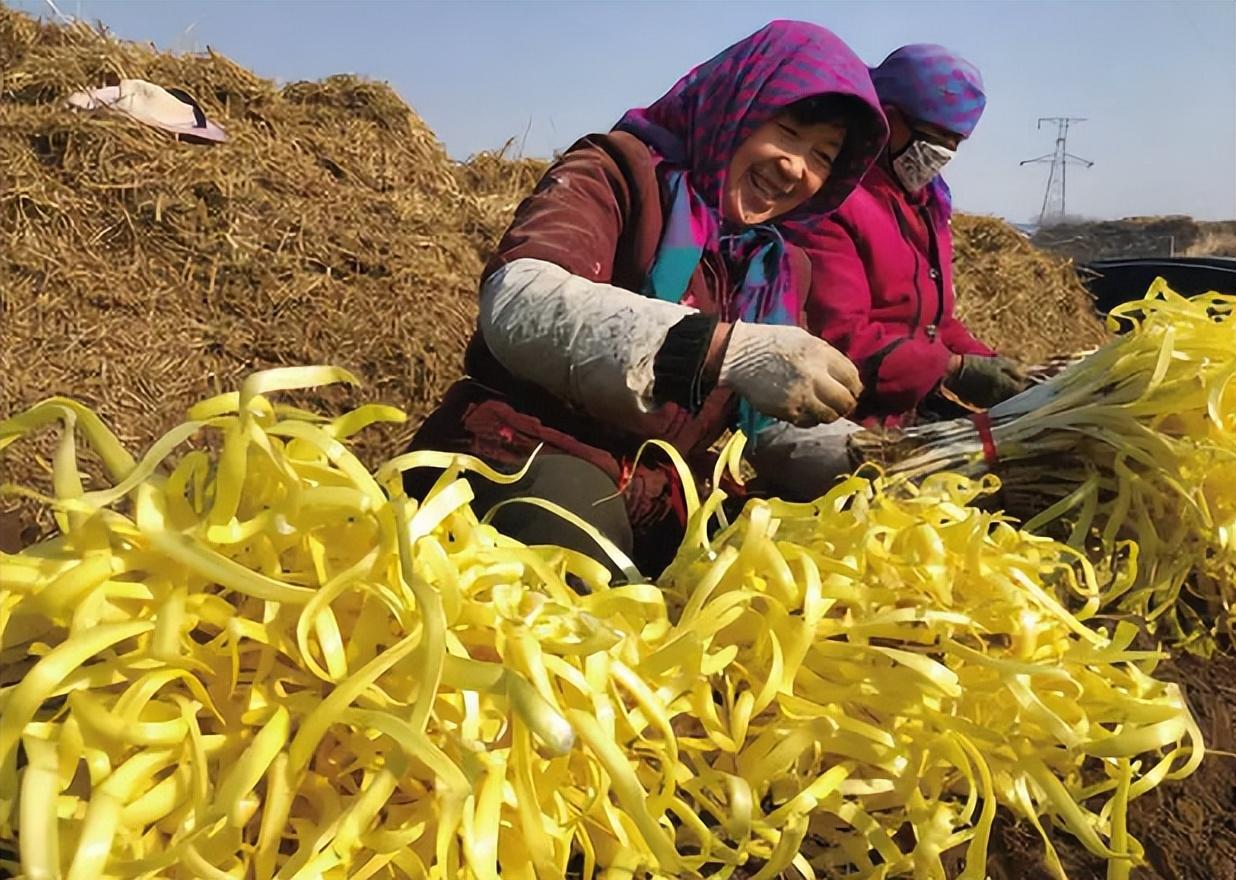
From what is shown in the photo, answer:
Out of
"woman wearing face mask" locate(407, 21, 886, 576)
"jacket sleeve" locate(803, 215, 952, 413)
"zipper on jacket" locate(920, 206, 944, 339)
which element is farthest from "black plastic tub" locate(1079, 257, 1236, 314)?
"woman wearing face mask" locate(407, 21, 886, 576)

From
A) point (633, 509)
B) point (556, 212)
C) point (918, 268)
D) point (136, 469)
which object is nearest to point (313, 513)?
point (136, 469)

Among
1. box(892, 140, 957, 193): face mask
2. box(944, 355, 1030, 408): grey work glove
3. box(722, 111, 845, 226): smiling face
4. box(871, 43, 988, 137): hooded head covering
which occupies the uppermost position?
box(871, 43, 988, 137): hooded head covering

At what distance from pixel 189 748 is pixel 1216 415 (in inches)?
47.1

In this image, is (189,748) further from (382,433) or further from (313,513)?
(382,433)

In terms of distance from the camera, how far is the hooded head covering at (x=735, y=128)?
152 centimetres

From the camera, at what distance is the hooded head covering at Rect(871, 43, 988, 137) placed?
8.12 feet

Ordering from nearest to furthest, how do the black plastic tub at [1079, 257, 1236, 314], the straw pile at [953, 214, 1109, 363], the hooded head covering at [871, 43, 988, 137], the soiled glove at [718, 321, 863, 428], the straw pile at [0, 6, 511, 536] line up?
the soiled glove at [718, 321, 863, 428]
the hooded head covering at [871, 43, 988, 137]
the straw pile at [0, 6, 511, 536]
the black plastic tub at [1079, 257, 1236, 314]
the straw pile at [953, 214, 1109, 363]

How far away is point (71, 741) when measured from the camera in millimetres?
574

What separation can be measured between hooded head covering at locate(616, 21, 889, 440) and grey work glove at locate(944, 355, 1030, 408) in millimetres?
665

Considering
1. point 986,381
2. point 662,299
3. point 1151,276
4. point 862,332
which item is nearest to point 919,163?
point 862,332

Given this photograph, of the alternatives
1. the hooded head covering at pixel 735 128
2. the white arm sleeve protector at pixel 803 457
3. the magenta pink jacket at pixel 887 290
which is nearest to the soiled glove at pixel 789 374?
the hooded head covering at pixel 735 128

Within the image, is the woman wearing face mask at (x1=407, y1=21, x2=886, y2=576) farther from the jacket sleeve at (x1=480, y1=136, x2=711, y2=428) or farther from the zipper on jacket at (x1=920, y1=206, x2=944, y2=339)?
the zipper on jacket at (x1=920, y1=206, x2=944, y2=339)

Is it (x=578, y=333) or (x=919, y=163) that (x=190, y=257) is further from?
(x=578, y=333)

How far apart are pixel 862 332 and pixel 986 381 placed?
289mm
